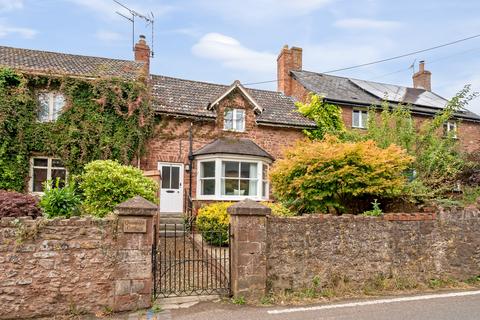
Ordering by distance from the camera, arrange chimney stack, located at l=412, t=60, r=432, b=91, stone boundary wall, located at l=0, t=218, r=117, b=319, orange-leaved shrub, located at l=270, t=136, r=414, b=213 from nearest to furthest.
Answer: stone boundary wall, located at l=0, t=218, r=117, b=319 < orange-leaved shrub, located at l=270, t=136, r=414, b=213 < chimney stack, located at l=412, t=60, r=432, b=91

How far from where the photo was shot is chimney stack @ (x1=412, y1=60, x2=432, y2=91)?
2884 cm

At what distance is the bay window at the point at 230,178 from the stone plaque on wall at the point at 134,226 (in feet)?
29.9

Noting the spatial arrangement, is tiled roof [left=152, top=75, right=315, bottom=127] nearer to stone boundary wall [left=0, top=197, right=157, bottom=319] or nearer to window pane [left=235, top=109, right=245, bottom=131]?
window pane [left=235, top=109, right=245, bottom=131]

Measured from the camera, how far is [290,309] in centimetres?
675

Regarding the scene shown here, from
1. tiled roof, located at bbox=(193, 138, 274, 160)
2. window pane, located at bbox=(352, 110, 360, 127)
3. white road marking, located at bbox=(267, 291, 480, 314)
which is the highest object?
window pane, located at bbox=(352, 110, 360, 127)

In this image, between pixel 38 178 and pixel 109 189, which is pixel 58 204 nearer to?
pixel 109 189

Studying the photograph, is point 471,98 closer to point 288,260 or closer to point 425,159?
point 425,159

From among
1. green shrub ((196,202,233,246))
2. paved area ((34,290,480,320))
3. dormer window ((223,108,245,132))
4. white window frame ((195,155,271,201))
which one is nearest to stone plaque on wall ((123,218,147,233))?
paved area ((34,290,480,320))

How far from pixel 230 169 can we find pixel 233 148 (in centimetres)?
95

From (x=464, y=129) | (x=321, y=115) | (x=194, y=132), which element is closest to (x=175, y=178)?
(x=194, y=132)

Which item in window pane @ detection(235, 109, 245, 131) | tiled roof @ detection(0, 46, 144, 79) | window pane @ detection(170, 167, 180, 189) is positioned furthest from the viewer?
window pane @ detection(235, 109, 245, 131)

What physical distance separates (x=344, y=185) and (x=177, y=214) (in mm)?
8566

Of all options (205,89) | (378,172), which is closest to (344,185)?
(378,172)

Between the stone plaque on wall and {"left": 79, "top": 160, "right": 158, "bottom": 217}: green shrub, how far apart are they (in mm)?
3939
